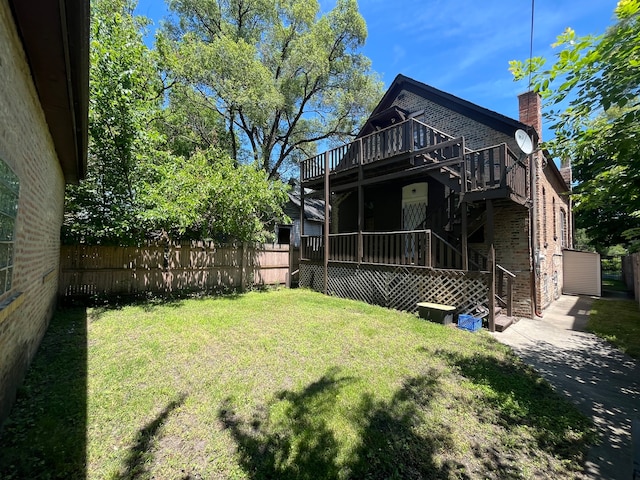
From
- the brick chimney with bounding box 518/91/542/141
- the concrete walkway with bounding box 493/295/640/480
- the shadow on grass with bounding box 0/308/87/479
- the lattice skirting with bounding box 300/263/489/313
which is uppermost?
the brick chimney with bounding box 518/91/542/141

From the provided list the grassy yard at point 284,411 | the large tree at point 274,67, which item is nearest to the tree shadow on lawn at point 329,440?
the grassy yard at point 284,411

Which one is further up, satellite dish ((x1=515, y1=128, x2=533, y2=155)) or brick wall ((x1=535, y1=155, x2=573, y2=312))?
satellite dish ((x1=515, y1=128, x2=533, y2=155))

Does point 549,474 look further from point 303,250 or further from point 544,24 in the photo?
point 303,250

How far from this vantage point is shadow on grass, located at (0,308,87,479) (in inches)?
90.0

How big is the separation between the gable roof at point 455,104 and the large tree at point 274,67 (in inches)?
241

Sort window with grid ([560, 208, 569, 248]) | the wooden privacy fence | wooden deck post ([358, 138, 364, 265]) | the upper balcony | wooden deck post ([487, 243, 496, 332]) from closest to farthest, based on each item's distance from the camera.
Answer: wooden deck post ([487, 243, 496, 332])
the upper balcony
the wooden privacy fence
wooden deck post ([358, 138, 364, 265])
window with grid ([560, 208, 569, 248])

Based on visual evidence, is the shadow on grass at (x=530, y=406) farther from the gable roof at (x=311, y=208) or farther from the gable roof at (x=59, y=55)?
the gable roof at (x=311, y=208)

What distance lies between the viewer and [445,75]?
12156 millimetres

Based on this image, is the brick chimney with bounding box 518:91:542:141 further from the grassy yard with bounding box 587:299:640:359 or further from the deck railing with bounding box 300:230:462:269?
the grassy yard with bounding box 587:299:640:359

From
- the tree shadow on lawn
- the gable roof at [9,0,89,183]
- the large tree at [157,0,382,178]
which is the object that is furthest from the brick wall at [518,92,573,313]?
the large tree at [157,0,382,178]

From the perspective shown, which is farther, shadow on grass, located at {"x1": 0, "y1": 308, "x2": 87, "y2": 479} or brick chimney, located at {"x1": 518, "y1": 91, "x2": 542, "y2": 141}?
brick chimney, located at {"x1": 518, "y1": 91, "x2": 542, "y2": 141}

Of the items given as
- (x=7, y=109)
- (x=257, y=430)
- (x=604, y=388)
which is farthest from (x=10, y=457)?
(x=604, y=388)

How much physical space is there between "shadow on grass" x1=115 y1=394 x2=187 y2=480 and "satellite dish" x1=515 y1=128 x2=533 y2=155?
9.39m

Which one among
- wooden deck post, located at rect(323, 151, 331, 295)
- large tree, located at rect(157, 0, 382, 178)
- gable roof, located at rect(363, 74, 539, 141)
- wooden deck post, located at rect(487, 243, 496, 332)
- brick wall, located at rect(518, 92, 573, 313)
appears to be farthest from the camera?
large tree, located at rect(157, 0, 382, 178)
